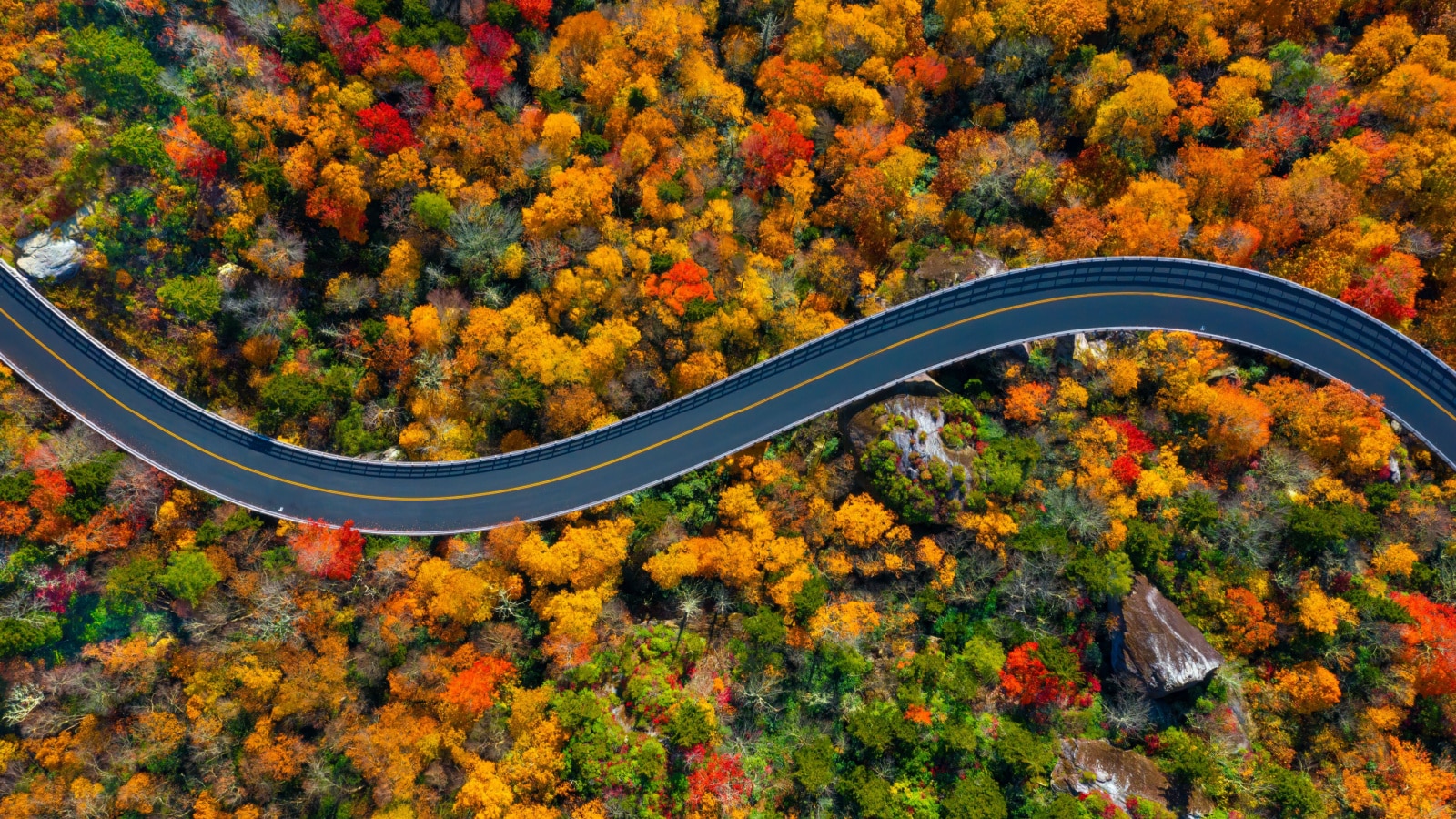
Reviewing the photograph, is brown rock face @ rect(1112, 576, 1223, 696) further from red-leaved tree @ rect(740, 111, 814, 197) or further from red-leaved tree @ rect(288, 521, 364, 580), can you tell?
red-leaved tree @ rect(288, 521, 364, 580)

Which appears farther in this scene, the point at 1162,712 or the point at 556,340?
the point at 556,340

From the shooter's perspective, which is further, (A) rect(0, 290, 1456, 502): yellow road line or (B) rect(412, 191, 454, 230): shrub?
(A) rect(0, 290, 1456, 502): yellow road line

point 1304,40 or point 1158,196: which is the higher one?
point 1304,40

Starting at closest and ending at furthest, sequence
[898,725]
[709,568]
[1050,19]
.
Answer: [898,725] < [709,568] < [1050,19]

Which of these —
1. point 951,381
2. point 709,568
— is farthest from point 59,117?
point 951,381

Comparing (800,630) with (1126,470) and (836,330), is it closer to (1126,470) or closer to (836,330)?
(836,330)

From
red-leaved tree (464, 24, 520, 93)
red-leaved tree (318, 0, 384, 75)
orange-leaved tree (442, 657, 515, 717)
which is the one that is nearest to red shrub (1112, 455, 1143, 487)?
orange-leaved tree (442, 657, 515, 717)

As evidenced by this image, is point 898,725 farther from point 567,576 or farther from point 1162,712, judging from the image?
point 567,576

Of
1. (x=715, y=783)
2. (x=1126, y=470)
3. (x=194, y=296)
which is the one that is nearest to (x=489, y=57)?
(x=194, y=296)
